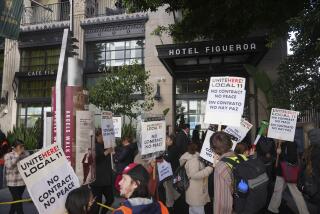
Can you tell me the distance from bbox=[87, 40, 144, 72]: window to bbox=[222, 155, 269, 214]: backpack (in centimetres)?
1407

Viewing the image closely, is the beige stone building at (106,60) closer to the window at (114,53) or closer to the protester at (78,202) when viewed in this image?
the window at (114,53)

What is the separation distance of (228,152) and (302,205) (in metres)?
4.29

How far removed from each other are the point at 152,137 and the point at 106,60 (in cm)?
1275

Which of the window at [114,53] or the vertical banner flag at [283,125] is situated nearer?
the vertical banner flag at [283,125]

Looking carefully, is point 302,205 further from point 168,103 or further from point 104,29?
point 104,29

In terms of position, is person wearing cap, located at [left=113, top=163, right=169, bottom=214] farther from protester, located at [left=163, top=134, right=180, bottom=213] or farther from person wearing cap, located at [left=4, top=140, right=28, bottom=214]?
person wearing cap, located at [left=4, top=140, right=28, bottom=214]

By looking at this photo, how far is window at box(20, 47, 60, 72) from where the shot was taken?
19234mm

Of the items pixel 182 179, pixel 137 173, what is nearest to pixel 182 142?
pixel 182 179

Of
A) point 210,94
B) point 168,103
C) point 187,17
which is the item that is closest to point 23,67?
point 168,103

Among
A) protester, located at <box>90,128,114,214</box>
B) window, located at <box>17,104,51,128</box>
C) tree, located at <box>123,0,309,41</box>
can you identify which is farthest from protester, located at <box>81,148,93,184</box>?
window, located at <box>17,104,51,128</box>

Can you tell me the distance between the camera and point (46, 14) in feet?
64.8

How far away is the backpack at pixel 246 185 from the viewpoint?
145 inches

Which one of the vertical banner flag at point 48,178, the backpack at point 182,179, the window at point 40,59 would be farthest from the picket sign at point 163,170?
the window at point 40,59

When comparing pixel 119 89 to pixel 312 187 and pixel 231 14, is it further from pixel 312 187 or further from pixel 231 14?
pixel 312 187
